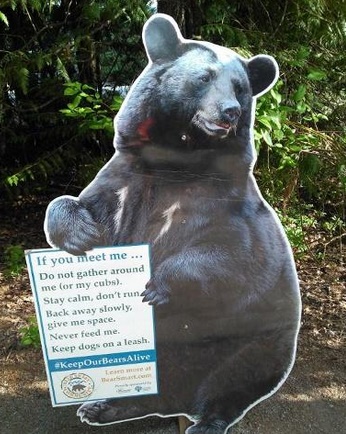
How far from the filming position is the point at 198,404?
280 centimetres

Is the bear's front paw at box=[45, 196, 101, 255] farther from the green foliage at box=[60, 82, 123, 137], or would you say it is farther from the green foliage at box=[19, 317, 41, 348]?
the green foliage at box=[19, 317, 41, 348]

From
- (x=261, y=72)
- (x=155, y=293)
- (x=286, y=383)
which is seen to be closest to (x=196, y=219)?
(x=155, y=293)

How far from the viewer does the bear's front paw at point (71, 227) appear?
2385 mm

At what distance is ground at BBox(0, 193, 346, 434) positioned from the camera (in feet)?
10.3

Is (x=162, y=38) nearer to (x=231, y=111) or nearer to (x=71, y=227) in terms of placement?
Result: (x=231, y=111)

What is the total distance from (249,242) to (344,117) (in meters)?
2.22

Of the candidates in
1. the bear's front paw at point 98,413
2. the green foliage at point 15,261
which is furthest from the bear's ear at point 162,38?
the green foliage at point 15,261

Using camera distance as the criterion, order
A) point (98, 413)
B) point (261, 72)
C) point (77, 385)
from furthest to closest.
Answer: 1. point (98, 413)
2. point (77, 385)
3. point (261, 72)

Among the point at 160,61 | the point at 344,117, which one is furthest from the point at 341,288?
the point at 160,61

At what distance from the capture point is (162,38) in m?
2.24

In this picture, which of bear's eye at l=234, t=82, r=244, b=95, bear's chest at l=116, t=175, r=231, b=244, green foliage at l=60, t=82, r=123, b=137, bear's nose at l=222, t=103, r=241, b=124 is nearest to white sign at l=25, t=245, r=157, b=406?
bear's chest at l=116, t=175, r=231, b=244

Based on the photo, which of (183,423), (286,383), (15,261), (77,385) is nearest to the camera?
(77,385)

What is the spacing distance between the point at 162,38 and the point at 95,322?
4.53 ft

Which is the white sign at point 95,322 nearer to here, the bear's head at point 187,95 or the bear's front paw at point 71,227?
the bear's front paw at point 71,227
